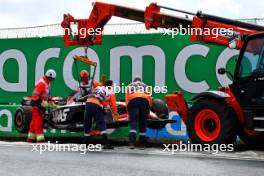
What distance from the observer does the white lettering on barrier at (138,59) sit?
15.8 m

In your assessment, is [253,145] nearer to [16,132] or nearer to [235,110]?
[235,110]

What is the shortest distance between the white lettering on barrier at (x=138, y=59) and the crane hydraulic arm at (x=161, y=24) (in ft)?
2.31

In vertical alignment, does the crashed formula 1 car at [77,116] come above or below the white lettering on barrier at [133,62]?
below

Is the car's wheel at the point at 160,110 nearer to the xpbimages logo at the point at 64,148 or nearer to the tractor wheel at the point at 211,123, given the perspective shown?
the tractor wheel at the point at 211,123

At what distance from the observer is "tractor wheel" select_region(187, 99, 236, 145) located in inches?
450

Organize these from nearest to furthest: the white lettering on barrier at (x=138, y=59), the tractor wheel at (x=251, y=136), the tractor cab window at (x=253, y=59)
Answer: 1. the tractor cab window at (x=253, y=59)
2. the tractor wheel at (x=251, y=136)
3. the white lettering on barrier at (x=138, y=59)

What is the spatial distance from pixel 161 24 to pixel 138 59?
175cm

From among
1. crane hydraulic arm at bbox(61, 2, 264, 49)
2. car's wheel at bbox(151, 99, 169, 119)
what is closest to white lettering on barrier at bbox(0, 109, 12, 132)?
crane hydraulic arm at bbox(61, 2, 264, 49)

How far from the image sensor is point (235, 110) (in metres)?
11.7

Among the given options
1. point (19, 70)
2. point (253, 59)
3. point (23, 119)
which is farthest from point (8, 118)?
point (253, 59)

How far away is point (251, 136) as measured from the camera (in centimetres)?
1217

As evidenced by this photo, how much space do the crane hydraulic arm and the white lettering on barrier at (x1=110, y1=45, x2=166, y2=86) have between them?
0.70 meters

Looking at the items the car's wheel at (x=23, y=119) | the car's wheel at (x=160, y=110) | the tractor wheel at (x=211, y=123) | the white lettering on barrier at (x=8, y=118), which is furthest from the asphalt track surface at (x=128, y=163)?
the white lettering on barrier at (x=8, y=118)

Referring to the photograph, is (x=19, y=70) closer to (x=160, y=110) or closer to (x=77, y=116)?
(x=77, y=116)
